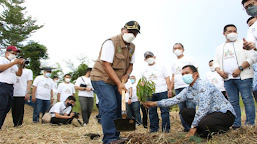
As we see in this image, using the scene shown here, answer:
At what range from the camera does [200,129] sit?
362 centimetres

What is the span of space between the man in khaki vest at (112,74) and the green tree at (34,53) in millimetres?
22080

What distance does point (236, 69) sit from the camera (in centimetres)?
426

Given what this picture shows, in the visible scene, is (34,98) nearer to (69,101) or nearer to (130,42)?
(69,101)

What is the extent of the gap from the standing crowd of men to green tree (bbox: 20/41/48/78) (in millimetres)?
19680

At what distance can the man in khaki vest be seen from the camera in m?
3.08

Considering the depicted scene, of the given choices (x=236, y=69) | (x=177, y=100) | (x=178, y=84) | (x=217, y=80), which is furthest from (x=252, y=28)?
(x=217, y=80)

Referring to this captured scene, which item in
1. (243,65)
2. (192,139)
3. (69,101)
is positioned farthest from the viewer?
(69,101)

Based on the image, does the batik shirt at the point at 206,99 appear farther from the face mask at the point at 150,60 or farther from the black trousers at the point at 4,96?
the black trousers at the point at 4,96

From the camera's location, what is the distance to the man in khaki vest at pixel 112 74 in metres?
3.08

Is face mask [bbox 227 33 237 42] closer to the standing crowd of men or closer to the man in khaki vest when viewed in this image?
the standing crowd of men

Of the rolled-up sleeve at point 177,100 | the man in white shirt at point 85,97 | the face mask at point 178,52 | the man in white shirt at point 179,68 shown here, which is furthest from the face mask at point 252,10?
the man in white shirt at point 85,97

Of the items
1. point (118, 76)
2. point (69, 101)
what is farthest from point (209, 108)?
point (69, 101)

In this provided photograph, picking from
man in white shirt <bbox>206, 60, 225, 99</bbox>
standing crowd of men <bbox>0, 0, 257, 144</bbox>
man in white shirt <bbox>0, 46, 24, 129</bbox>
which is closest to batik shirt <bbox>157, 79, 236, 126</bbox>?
standing crowd of men <bbox>0, 0, 257, 144</bbox>

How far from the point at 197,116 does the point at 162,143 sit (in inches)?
31.0
